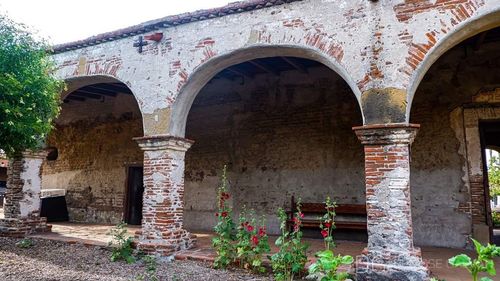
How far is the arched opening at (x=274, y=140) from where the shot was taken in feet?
28.8

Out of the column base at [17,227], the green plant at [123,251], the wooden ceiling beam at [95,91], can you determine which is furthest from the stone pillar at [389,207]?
the wooden ceiling beam at [95,91]

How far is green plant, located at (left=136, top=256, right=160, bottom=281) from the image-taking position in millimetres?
5379

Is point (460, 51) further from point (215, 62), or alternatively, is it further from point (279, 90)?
point (215, 62)

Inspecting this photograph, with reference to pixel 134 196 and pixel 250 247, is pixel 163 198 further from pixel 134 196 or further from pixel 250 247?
pixel 134 196

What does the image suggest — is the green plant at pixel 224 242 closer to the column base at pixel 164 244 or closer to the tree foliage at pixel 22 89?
the column base at pixel 164 244

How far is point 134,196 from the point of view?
38.4 ft

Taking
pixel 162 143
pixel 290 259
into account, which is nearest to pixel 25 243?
pixel 162 143

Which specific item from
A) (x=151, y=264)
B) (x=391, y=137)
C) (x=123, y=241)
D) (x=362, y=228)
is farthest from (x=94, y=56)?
(x=362, y=228)

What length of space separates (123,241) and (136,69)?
338 cm

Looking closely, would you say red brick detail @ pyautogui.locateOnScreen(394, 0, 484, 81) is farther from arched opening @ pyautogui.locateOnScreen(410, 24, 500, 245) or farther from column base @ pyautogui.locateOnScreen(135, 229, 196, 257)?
column base @ pyautogui.locateOnScreen(135, 229, 196, 257)

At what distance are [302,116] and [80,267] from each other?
19.3 feet

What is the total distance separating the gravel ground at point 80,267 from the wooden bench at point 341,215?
10.7 ft

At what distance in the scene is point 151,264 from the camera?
20.4 ft

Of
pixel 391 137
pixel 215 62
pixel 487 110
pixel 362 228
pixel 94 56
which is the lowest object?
pixel 362 228
